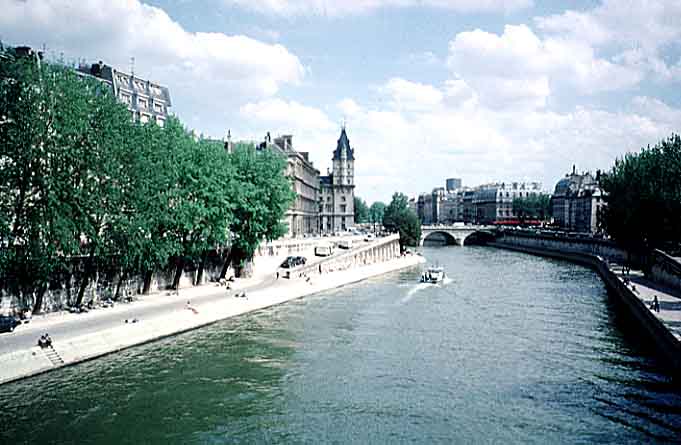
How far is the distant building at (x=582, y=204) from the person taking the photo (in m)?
169

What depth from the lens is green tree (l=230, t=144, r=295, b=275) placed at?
66375 mm

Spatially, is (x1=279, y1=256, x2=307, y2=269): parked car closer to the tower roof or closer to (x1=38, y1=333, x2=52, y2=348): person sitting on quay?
(x1=38, y1=333, x2=52, y2=348): person sitting on quay

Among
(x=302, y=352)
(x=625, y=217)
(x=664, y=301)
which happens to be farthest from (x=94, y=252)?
(x=625, y=217)

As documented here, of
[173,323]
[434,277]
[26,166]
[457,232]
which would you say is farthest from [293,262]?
[457,232]

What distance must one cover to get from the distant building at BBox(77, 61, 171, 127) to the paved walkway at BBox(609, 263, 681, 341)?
1877 inches

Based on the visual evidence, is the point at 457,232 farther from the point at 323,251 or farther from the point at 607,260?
the point at 323,251

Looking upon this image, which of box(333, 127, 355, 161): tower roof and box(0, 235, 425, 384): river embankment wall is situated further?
box(333, 127, 355, 161): tower roof

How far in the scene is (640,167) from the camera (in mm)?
84750

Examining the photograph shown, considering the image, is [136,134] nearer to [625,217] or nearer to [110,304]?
[110,304]

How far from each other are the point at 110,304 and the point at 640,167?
65.4 meters

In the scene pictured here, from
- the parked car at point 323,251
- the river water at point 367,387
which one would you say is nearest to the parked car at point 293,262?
the parked car at point 323,251

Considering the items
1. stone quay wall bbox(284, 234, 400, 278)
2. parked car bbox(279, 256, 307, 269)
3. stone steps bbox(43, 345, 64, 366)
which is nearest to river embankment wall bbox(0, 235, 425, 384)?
stone steps bbox(43, 345, 64, 366)

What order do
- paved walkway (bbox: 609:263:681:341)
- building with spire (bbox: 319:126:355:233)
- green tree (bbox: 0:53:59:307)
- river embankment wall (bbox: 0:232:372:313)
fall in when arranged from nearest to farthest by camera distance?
green tree (bbox: 0:53:59:307) → paved walkway (bbox: 609:263:681:341) → river embankment wall (bbox: 0:232:372:313) → building with spire (bbox: 319:126:355:233)

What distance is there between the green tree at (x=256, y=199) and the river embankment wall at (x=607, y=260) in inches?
1340
